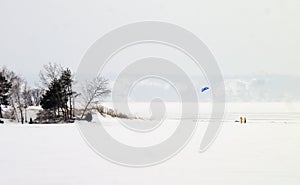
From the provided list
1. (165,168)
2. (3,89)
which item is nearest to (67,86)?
(3,89)

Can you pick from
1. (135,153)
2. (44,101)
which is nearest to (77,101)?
(44,101)

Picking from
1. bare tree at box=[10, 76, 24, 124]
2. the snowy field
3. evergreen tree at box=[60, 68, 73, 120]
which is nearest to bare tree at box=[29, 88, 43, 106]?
bare tree at box=[10, 76, 24, 124]

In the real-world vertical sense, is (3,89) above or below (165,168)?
above

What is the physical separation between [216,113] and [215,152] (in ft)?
91.2

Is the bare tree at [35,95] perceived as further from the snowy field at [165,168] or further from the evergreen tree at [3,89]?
the snowy field at [165,168]

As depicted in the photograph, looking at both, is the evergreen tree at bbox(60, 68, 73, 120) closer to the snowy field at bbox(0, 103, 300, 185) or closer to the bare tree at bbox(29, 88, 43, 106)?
the bare tree at bbox(29, 88, 43, 106)

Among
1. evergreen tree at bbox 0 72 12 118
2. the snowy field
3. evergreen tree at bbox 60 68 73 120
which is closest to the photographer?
the snowy field

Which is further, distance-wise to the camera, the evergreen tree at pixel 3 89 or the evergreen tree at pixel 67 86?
the evergreen tree at pixel 3 89

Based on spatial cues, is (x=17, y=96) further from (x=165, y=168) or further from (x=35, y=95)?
(x=165, y=168)

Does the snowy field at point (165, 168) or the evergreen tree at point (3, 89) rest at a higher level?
the evergreen tree at point (3, 89)

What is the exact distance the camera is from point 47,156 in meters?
13.0

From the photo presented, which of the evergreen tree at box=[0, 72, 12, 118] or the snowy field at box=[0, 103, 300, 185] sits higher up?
the evergreen tree at box=[0, 72, 12, 118]

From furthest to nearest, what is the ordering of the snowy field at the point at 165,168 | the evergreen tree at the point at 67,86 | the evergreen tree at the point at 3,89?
the evergreen tree at the point at 3,89
the evergreen tree at the point at 67,86
the snowy field at the point at 165,168

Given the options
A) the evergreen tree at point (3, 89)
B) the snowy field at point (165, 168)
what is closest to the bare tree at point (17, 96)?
the evergreen tree at point (3, 89)
